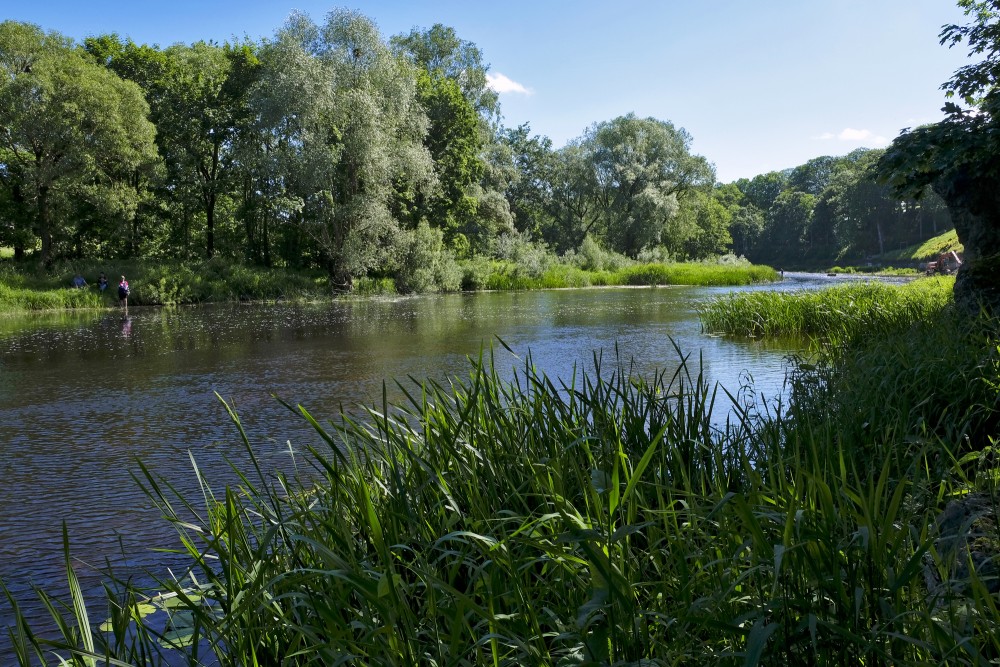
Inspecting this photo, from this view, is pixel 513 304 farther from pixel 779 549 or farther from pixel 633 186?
pixel 633 186

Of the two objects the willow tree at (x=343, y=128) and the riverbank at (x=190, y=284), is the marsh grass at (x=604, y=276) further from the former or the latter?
the willow tree at (x=343, y=128)

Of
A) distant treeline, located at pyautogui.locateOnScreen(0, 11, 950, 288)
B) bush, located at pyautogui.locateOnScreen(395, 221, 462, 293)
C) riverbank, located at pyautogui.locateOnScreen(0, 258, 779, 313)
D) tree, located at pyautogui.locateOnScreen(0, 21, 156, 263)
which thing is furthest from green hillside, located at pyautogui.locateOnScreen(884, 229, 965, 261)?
tree, located at pyautogui.locateOnScreen(0, 21, 156, 263)

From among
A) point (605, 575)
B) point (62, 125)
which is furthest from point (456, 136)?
point (605, 575)

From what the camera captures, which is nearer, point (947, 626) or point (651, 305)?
point (947, 626)

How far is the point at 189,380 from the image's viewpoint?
11711 millimetres

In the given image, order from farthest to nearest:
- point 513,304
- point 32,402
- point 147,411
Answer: point 513,304 → point 32,402 → point 147,411

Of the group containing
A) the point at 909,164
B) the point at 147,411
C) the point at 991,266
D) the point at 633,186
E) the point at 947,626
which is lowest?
the point at 147,411

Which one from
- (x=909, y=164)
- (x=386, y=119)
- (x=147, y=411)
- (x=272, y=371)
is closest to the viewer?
(x=909, y=164)

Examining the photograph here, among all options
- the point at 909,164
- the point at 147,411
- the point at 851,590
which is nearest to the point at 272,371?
the point at 147,411

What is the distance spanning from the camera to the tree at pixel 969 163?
22.2 feet

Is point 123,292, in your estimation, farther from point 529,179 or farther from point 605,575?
point 529,179

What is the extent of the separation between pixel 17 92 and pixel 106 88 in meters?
3.21

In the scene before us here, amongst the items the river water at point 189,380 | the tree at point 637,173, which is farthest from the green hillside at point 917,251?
the river water at point 189,380

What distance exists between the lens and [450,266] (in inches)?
1518
